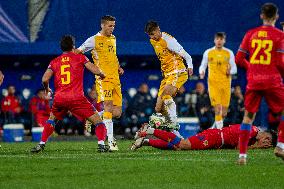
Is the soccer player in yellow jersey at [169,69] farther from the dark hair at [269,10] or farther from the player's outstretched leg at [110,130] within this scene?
the dark hair at [269,10]

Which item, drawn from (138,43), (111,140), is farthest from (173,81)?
(138,43)

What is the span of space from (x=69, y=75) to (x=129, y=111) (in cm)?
1105

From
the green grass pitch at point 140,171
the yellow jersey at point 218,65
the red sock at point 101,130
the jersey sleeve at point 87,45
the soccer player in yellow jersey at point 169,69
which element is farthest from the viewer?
the yellow jersey at point 218,65

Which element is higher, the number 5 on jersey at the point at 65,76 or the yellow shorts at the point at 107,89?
the number 5 on jersey at the point at 65,76

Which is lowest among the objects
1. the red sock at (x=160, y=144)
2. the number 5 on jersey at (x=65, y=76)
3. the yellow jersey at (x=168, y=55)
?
the red sock at (x=160, y=144)

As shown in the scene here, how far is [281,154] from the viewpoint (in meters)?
11.4

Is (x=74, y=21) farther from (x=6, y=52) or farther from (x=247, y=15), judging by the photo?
(x=247, y=15)

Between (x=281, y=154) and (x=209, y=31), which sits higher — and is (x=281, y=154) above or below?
below

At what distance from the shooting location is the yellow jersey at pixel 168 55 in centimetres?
1628

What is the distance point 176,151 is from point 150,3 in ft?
41.4

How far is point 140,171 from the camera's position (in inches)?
418

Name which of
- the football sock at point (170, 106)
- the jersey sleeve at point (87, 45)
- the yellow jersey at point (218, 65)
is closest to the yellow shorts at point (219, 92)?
the yellow jersey at point (218, 65)

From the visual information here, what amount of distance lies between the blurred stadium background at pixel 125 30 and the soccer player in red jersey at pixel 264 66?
13.1 meters

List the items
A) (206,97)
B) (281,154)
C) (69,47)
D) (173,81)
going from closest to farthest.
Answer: (281,154), (69,47), (173,81), (206,97)
